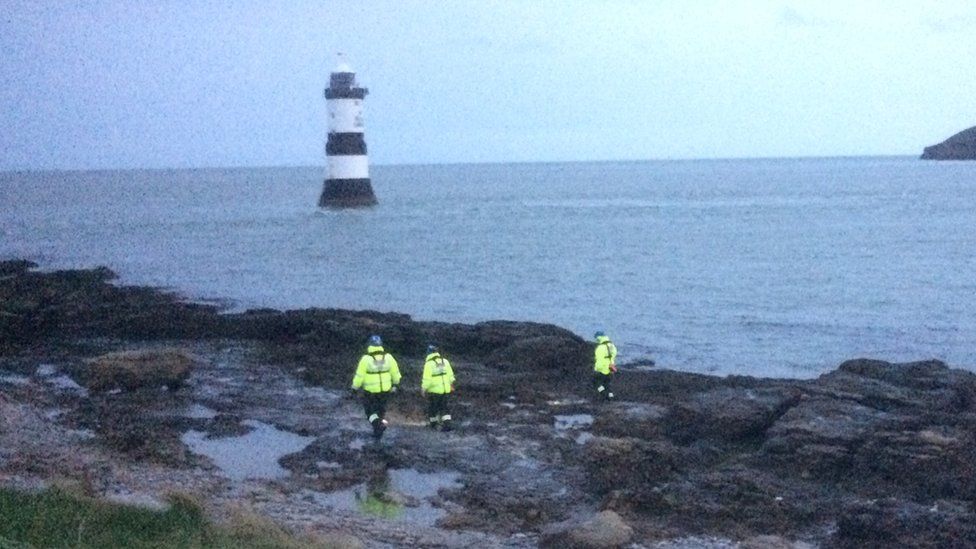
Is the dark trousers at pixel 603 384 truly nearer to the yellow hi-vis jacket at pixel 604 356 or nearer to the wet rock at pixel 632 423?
the yellow hi-vis jacket at pixel 604 356

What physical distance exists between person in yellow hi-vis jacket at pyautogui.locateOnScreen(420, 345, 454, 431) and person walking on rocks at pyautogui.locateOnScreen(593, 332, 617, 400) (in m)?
3.48

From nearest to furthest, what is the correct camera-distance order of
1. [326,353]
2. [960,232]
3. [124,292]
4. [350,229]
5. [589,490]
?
[589,490]
[326,353]
[124,292]
[960,232]
[350,229]

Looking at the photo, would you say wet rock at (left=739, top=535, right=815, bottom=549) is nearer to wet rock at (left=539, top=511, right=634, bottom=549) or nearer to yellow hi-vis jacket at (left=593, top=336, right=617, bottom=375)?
wet rock at (left=539, top=511, right=634, bottom=549)

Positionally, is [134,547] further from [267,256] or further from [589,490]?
[267,256]

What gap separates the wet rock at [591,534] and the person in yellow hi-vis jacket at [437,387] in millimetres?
5313

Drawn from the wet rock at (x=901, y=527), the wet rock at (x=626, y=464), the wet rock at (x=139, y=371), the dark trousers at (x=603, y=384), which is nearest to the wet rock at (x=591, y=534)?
the wet rock at (x=626, y=464)

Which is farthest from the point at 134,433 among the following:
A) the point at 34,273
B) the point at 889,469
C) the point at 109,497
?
the point at 34,273

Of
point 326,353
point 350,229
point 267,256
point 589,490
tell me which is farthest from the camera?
point 350,229

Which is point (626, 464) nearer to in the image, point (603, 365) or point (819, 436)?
point (819, 436)

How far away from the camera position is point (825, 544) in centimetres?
1355

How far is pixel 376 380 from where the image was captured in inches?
695

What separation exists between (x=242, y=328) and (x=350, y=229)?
45484 millimetres

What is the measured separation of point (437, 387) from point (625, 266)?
35.5m

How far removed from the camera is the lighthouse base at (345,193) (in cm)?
7019
